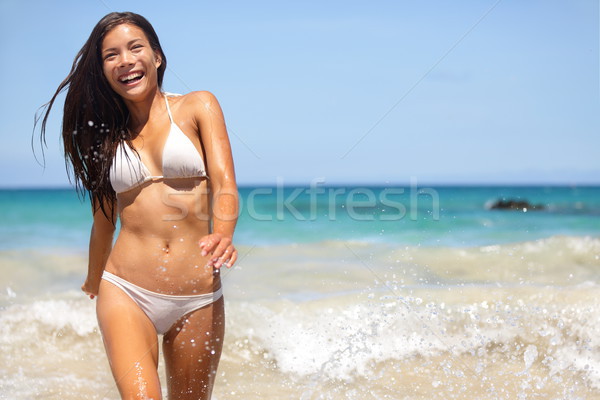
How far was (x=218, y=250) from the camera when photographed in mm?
2537

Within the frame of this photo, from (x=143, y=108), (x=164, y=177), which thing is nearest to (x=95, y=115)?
(x=143, y=108)

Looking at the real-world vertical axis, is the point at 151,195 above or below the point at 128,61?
below

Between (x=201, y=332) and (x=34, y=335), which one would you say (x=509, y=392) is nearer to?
(x=201, y=332)

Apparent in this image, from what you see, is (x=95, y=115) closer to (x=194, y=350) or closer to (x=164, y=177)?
(x=164, y=177)

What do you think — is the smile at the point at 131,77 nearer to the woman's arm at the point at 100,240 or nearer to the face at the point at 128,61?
the face at the point at 128,61

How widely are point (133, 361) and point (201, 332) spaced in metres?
0.36

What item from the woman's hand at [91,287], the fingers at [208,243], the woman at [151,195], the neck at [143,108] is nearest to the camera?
the fingers at [208,243]

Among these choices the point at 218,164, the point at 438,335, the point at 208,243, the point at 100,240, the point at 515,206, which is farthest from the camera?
the point at 515,206

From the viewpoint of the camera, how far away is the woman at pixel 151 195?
286cm

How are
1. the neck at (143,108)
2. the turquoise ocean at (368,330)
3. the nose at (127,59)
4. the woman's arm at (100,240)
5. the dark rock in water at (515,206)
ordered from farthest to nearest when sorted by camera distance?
the dark rock in water at (515,206)
the turquoise ocean at (368,330)
the woman's arm at (100,240)
the neck at (143,108)
the nose at (127,59)

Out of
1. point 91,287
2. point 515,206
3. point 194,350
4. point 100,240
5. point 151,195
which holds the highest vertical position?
point 151,195

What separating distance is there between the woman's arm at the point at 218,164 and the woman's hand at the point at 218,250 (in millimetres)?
11

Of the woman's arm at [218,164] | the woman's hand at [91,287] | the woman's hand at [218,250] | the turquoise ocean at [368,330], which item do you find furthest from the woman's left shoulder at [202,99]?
the turquoise ocean at [368,330]

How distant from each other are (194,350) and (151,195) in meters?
0.73
